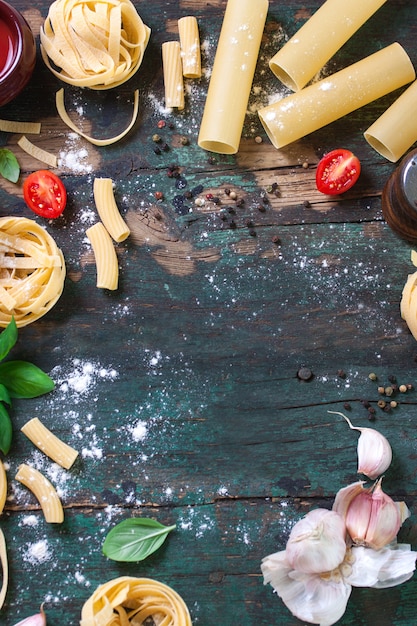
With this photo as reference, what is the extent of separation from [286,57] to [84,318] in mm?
957

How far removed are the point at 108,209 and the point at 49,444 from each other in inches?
27.8

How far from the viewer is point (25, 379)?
2051mm

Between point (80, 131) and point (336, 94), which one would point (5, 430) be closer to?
point (80, 131)

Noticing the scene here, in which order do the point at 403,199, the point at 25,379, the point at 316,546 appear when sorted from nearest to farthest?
the point at 316,546 → the point at 403,199 → the point at 25,379

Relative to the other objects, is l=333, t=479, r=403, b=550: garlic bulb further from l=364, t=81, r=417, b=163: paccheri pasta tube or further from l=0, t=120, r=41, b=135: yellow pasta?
l=0, t=120, r=41, b=135: yellow pasta

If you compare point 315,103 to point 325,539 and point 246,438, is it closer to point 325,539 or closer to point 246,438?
point 246,438

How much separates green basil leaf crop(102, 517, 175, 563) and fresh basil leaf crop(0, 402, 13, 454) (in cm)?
39

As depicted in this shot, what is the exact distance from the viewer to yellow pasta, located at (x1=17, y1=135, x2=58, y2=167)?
214cm

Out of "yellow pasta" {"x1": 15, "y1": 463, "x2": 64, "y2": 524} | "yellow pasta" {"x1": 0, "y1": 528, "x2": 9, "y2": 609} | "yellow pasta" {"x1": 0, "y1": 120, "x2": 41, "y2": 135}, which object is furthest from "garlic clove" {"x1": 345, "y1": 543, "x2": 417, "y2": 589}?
"yellow pasta" {"x1": 0, "y1": 120, "x2": 41, "y2": 135}

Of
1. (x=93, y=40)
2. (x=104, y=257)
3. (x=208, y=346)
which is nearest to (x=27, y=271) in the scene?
(x=104, y=257)

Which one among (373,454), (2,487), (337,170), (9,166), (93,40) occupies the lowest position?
(2,487)

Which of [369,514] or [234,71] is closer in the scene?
[369,514]

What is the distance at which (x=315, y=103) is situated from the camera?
6.62 feet

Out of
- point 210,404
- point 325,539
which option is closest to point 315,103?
point 210,404
